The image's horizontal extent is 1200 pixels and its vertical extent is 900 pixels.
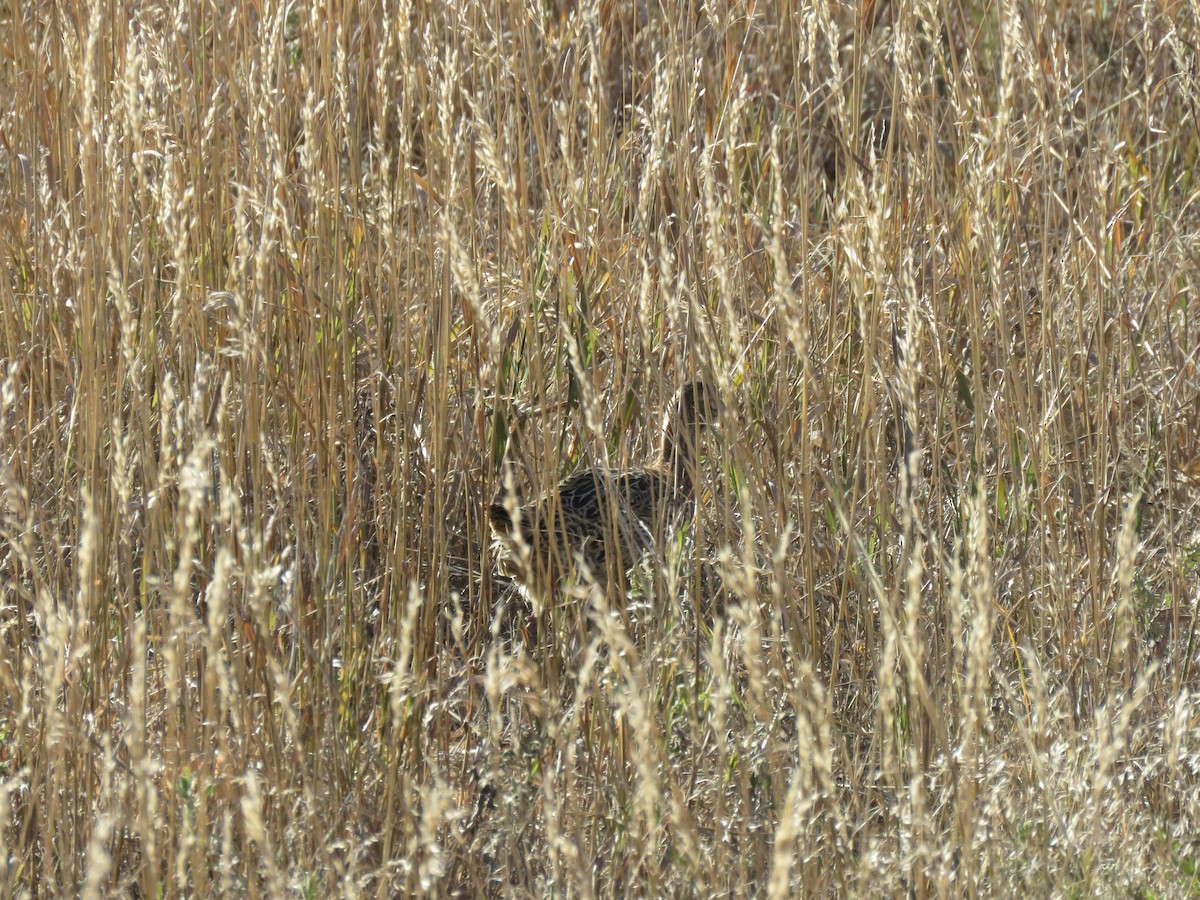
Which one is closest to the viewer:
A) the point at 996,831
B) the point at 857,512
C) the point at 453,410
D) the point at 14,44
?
the point at 996,831

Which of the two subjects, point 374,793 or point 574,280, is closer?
point 374,793

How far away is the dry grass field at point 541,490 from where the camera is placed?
1699 millimetres

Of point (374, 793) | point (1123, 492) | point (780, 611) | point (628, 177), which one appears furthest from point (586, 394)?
point (1123, 492)

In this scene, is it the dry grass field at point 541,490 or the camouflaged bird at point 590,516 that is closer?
the dry grass field at point 541,490

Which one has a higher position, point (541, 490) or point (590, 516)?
point (541, 490)

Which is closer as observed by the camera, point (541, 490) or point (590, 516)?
point (541, 490)

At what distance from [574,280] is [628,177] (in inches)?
12.6

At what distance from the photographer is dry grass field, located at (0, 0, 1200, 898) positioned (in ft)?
5.57

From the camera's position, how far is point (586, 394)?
1.63 m

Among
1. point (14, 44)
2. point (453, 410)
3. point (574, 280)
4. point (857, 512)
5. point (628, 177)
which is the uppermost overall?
point (14, 44)

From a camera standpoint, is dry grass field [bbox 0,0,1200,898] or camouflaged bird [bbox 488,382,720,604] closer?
dry grass field [bbox 0,0,1200,898]

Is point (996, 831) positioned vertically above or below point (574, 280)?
below

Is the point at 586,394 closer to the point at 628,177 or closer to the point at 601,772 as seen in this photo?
the point at 601,772

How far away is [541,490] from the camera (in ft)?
7.82
